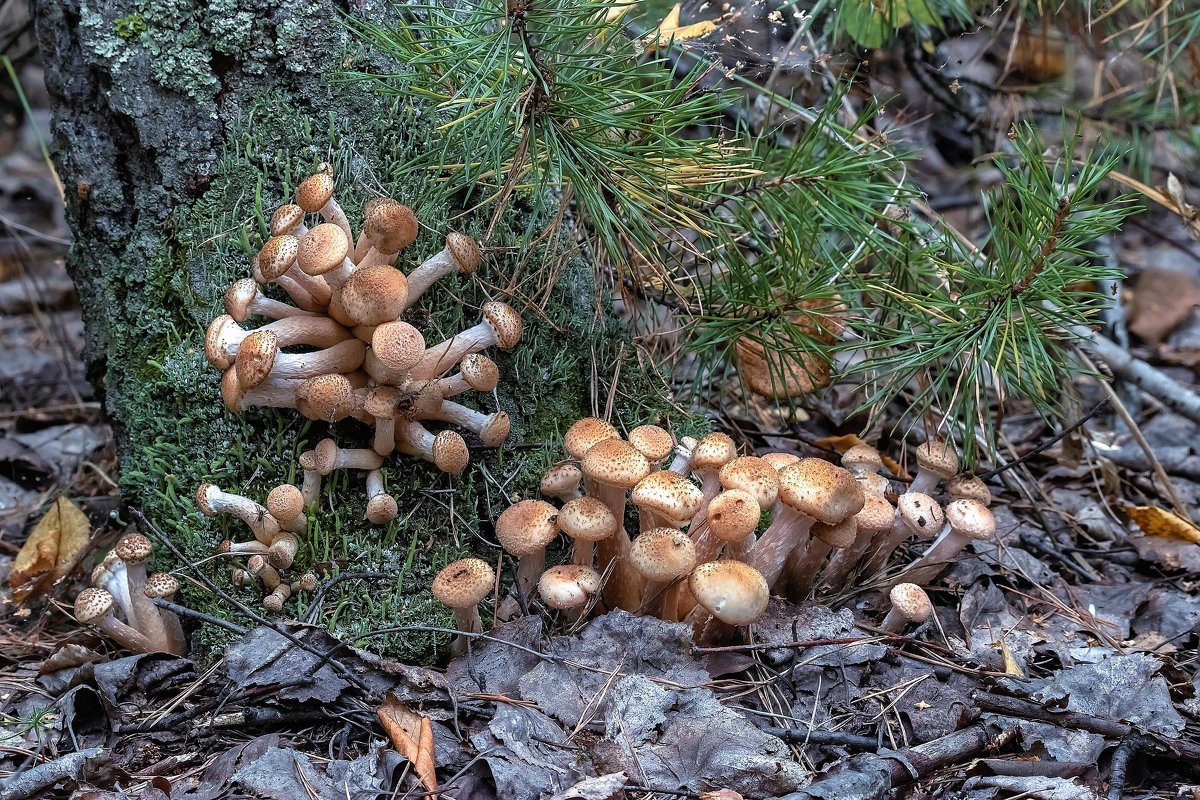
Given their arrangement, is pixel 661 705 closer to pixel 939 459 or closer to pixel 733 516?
pixel 733 516

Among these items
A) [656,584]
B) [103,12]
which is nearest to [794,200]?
[656,584]

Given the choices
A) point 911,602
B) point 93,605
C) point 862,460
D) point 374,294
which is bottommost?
point 93,605

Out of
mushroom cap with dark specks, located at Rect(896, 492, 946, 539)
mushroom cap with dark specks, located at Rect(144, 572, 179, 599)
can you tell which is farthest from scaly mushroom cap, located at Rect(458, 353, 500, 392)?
mushroom cap with dark specks, located at Rect(896, 492, 946, 539)

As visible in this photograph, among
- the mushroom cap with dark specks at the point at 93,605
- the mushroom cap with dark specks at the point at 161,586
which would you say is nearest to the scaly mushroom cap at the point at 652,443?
the mushroom cap with dark specks at the point at 161,586

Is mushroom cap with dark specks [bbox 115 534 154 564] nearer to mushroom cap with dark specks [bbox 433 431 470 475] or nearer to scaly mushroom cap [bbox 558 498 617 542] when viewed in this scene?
mushroom cap with dark specks [bbox 433 431 470 475]

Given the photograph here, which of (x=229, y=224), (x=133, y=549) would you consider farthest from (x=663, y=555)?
(x=229, y=224)
